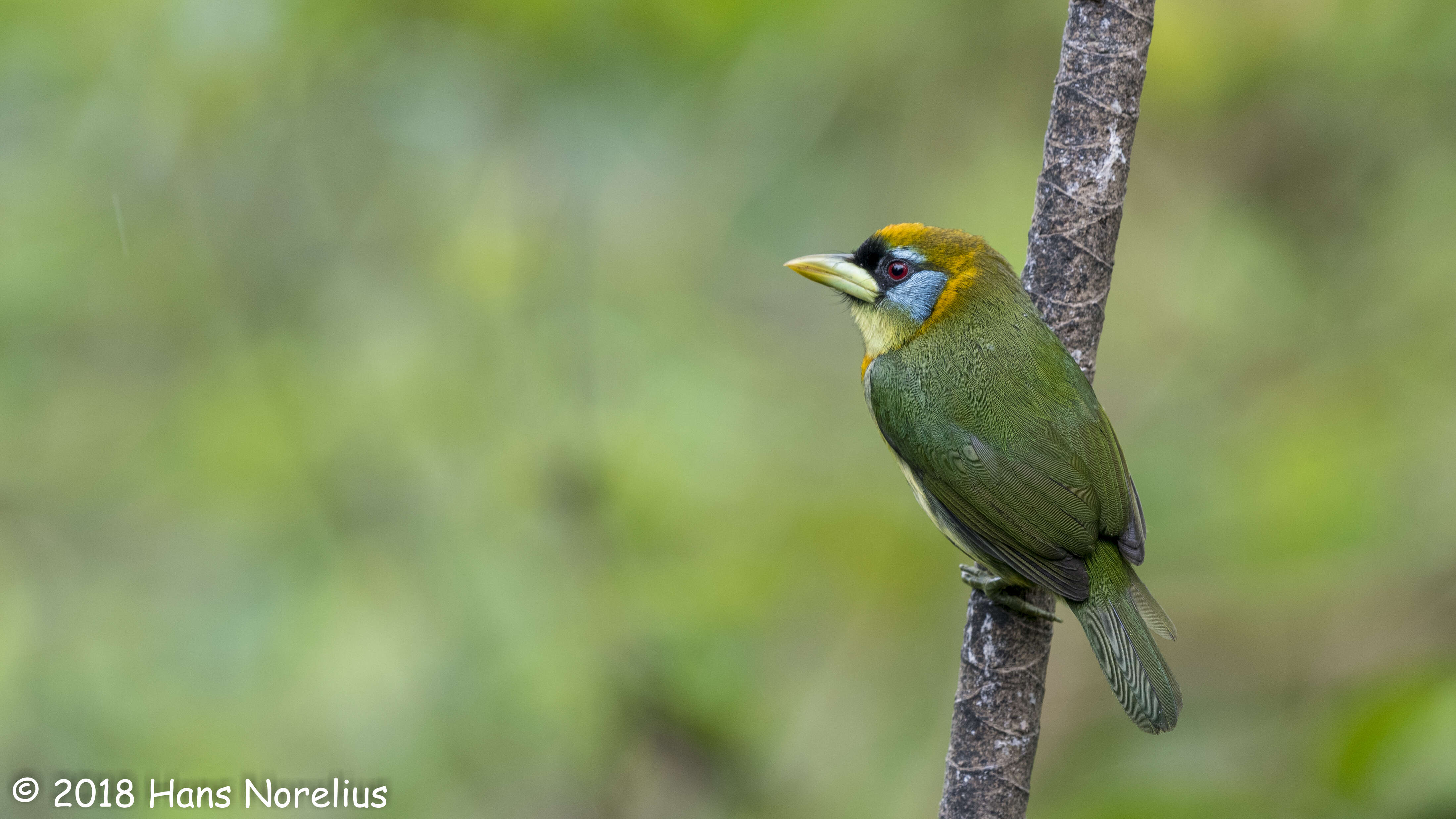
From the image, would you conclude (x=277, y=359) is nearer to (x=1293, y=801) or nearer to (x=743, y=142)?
(x=743, y=142)

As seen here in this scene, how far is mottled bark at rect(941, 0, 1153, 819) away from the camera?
7.76ft

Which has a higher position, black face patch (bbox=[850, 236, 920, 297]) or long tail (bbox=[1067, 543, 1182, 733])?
black face patch (bbox=[850, 236, 920, 297])

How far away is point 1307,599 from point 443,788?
9.52 ft

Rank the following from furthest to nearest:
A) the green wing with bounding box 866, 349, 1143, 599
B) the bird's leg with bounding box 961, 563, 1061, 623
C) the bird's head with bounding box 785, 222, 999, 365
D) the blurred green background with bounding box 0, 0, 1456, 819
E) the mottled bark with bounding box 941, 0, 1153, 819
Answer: the blurred green background with bounding box 0, 0, 1456, 819 → the bird's head with bounding box 785, 222, 999, 365 → the green wing with bounding box 866, 349, 1143, 599 → the bird's leg with bounding box 961, 563, 1061, 623 → the mottled bark with bounding box 941, 0, 1153, 819

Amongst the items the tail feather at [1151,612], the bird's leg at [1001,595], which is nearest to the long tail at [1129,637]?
the tail feather at [1151,612]

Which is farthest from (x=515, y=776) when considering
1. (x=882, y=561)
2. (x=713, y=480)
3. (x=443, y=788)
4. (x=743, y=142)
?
(x=743, y=142)

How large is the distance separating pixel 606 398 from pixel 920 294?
5.34 ft

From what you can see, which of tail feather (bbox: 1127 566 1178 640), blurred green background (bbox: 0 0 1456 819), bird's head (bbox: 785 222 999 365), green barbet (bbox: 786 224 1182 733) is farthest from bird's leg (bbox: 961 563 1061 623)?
blurred green background (bbox: 0 0 1456 819)

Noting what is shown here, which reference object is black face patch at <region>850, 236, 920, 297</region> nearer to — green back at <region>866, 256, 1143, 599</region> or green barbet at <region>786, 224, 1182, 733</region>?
green barbet at <region>786, 224, 1182, 733</region>

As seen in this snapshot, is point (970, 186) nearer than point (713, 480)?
No

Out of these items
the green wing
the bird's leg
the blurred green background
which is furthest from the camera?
the blurred green background

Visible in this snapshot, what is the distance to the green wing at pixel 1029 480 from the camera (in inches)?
103

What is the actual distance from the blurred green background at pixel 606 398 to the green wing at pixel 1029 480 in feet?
3.79

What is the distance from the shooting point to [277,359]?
13.5 feet
